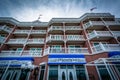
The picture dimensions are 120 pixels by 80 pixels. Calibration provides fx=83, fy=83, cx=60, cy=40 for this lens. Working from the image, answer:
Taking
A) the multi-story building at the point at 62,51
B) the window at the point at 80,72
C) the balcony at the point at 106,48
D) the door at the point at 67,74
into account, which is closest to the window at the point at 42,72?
the multi-story building at the point at 62,51

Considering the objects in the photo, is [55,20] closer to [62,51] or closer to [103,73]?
[62,51]

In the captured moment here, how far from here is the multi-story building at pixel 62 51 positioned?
Result: 10.7m

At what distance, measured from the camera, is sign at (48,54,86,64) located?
1120cm

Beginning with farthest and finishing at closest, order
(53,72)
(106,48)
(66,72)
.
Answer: (106,48), (53,72), (66,72)

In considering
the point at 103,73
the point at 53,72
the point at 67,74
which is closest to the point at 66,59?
the point at 67,74

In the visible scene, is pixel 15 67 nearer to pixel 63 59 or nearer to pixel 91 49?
pixel 63 59

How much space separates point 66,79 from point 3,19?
63.0 feet

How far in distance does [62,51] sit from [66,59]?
2.48m

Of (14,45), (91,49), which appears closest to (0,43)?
(14,45)

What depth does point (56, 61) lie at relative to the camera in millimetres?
11289

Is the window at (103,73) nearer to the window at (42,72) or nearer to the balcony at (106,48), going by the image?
the balcony at (106,48)

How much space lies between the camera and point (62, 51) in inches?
544

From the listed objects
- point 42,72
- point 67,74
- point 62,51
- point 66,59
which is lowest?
point 67,74

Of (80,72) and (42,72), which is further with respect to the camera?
(42,72)
